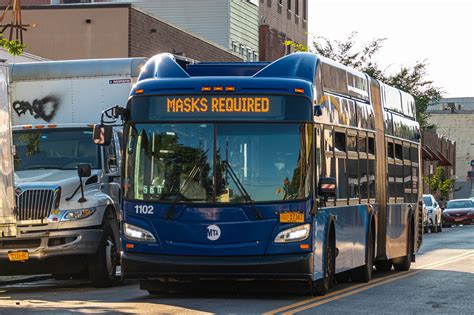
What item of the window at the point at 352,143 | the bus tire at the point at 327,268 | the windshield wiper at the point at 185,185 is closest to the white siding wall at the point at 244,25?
the window at the point at 352,143

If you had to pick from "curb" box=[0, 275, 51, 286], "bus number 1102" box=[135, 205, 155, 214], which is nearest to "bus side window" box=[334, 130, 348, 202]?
"bus number 1102" box=[135, 205, 155, 214]

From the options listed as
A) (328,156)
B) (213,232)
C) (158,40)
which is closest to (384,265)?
(328,156)

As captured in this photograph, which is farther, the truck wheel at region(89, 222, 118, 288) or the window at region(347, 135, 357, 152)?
the truck wheel at region(89, 222, 118, 288)

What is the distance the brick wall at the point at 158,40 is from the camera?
43156 mm

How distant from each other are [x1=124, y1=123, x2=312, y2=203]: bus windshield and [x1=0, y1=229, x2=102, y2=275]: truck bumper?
2825 millimetres

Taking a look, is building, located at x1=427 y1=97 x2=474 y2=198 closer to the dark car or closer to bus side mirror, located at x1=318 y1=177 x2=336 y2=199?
the dark car

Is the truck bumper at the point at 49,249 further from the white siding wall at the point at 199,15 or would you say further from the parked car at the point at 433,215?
the white siding wall at the point at 199,15

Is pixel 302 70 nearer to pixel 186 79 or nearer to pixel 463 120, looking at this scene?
pixel 186 79

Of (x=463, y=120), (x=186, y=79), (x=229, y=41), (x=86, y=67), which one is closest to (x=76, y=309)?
(x=186, y=79)

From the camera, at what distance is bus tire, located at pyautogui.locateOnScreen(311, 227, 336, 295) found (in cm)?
1711

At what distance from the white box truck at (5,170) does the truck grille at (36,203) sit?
2.96m

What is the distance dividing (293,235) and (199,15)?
43.5 m

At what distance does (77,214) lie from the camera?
1914 cm

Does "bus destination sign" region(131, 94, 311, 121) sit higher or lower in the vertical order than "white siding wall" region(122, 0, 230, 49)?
lower
